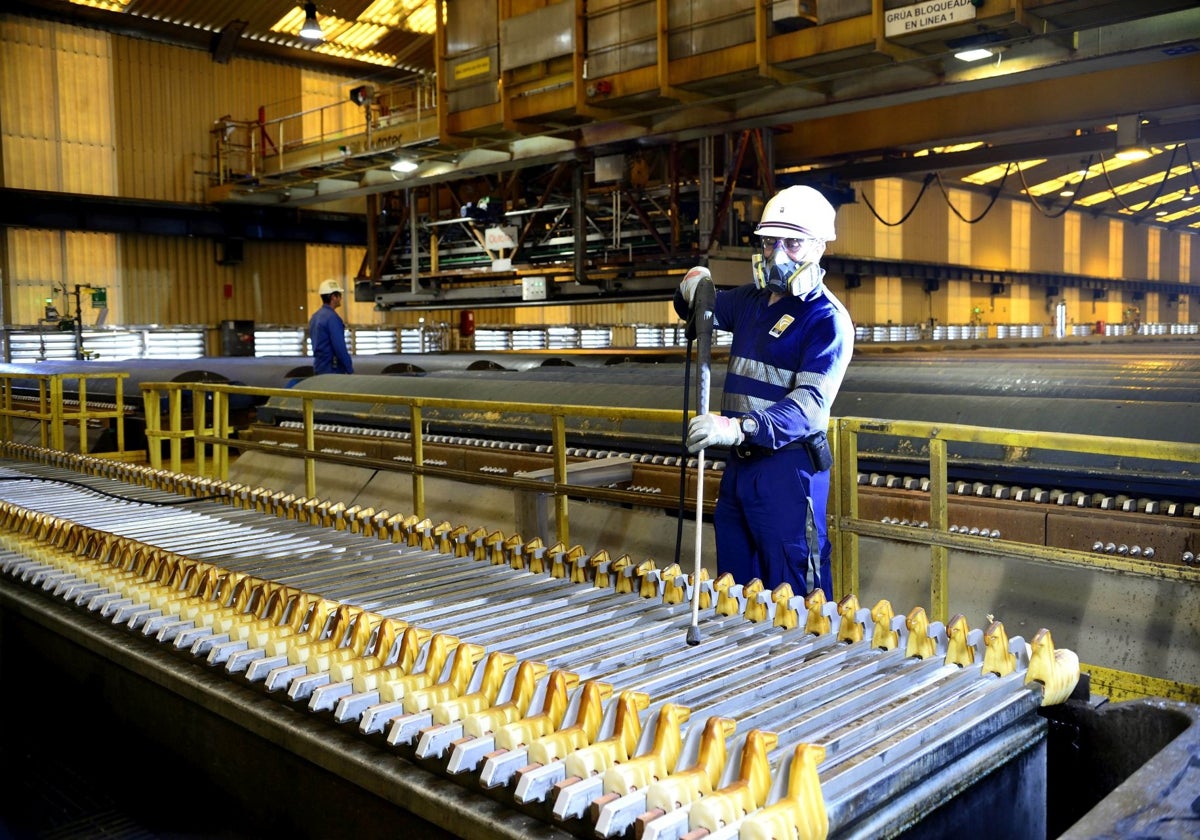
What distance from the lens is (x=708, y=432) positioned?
9.50 ft

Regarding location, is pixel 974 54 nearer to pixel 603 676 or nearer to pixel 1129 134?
pixel 1129 134

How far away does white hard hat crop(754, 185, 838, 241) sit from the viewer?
11.0ft

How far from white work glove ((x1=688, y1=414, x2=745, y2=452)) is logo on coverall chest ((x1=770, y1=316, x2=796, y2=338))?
0.69 metres

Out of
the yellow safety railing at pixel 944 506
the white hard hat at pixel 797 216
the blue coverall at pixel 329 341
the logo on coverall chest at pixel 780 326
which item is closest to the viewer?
the yellow safety railing at pixel 944 506

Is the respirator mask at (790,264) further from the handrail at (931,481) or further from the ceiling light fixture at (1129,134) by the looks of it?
the ceiling light fixture at (1129,134)

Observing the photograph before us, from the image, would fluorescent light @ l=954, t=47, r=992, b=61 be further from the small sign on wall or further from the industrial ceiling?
the small sign on wall

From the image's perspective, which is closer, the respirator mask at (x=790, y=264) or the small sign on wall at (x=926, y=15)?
the respirator mask at (x=790, y=264)

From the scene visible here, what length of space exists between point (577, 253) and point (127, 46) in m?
15.7

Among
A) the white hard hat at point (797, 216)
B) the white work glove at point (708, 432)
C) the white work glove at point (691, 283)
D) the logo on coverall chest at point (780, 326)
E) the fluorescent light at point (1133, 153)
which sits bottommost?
the white work glove at point (708, 432)

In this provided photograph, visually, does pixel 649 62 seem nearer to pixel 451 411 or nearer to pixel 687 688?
pixel 451 411

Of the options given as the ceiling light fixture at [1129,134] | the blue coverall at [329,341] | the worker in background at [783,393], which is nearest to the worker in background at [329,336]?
the blue coverall at [329,341]

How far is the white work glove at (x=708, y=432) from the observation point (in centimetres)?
289

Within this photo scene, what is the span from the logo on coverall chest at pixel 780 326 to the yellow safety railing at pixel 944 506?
54 cm

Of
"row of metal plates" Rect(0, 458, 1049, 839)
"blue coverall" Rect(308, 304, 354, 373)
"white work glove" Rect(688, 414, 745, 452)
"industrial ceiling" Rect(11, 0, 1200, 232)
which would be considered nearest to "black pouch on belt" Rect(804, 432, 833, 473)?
"white work glove" Rect(688, 414, 745, 452)
